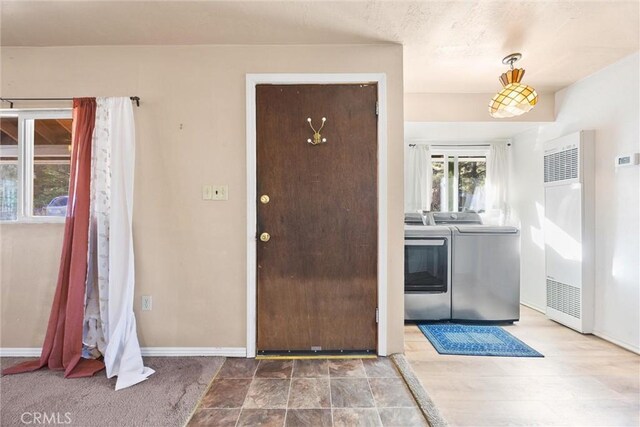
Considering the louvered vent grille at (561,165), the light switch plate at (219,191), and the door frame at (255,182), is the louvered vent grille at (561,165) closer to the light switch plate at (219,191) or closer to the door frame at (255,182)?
the door frame at (255,182)

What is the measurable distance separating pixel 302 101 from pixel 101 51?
1.51 m

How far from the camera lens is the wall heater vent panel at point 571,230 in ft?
8.49

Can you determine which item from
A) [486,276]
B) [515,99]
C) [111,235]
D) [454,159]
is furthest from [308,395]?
[454,159]

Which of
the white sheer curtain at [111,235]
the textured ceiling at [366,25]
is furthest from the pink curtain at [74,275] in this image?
the textured ceiling at [366,25]

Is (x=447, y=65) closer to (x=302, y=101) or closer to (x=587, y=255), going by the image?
(x=302, y=101)

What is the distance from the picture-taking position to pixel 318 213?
84.7 inches

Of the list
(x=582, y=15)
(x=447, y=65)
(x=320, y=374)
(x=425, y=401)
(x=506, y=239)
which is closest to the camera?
(x=425, y=401)

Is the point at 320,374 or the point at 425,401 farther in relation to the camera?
the point at 320,374

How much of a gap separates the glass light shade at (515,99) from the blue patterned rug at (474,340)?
6.08ft

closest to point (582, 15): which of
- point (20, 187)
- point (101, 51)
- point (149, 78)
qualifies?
point (149, 78)

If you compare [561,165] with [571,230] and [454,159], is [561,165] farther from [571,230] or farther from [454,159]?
[454,159]

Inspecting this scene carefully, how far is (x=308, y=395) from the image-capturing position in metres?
1.70

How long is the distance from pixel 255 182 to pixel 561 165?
2868 millimetres

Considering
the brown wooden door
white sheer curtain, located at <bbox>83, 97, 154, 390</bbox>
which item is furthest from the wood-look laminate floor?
white sheer curtain, located at <bbox>83, 97, 154, 390</bbox>
